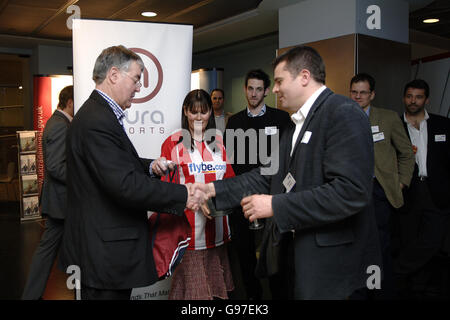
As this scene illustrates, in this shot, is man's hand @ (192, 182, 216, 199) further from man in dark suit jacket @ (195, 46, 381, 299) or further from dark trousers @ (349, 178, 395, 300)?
dark trousers @ (349, 178, 395, 300)

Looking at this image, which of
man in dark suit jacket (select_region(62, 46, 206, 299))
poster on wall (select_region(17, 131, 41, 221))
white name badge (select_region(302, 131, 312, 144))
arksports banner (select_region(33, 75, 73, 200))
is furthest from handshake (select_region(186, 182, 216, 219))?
arksports banner (select_region(33, 75, 73, 200))

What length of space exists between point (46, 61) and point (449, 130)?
311 inches

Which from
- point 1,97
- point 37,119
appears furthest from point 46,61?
point 1,97

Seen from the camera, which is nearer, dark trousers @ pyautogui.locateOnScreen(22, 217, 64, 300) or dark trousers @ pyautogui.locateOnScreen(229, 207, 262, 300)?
dark trousers @ pyautogui.locateOnScreen(22, 217, 64, 300)

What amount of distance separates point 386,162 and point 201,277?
1914 mm

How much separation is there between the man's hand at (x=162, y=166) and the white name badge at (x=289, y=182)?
0.80m

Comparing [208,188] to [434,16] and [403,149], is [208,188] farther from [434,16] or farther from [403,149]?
[434,16]

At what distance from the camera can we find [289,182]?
1.66m

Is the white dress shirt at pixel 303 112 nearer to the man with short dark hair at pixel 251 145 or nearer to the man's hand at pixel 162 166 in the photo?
the man's hand at pixel 162 166

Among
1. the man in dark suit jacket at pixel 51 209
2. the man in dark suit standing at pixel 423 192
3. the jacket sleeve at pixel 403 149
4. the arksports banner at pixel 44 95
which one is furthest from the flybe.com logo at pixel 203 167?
the arksports banner at pixel 44 95

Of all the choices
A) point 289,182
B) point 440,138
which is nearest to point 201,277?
point 289,182

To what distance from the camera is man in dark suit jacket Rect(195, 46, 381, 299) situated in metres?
1.47

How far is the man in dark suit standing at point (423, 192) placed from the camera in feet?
12.0

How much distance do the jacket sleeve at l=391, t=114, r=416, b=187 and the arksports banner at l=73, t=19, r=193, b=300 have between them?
183 centimetres
